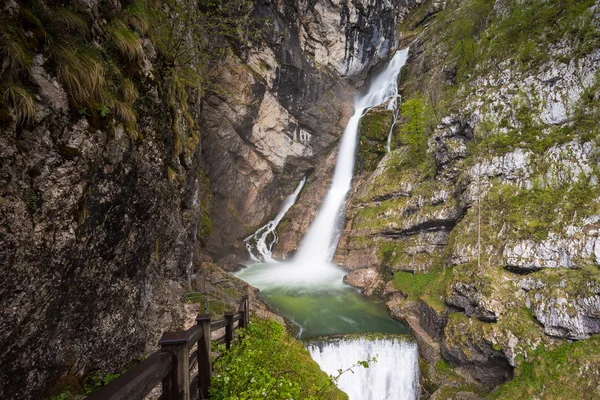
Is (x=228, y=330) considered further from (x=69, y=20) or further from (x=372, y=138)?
(x=372, y=138)

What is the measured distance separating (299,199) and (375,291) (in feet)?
40.2

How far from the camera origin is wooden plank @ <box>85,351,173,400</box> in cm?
146

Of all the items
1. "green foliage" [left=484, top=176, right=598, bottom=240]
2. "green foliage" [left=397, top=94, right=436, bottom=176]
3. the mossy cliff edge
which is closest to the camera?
the mossy cliff edge

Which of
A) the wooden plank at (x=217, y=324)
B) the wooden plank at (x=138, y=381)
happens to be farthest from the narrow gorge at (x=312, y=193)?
the wooden plank at (x=138, y=381)

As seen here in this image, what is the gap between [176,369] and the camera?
7.79 feet

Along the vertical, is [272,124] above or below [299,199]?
above

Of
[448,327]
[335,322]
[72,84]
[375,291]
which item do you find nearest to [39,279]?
[72,84]

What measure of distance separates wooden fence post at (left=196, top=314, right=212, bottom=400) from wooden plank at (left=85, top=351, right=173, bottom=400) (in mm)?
1246

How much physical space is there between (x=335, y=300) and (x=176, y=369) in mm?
15821

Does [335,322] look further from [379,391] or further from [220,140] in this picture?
[220,140]

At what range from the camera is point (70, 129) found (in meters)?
4.30

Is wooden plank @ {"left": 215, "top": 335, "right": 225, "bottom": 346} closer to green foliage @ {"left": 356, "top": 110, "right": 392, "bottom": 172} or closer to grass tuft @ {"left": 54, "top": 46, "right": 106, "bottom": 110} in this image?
grass tuft @ {"left": 54, "top": 46, "right": 106, "bottom": 110}

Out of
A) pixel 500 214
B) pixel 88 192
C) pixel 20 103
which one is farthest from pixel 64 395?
pixel 500 214

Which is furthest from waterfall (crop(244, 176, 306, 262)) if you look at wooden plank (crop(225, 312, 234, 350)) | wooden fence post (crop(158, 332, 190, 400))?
wooden fence post (crop(158, 332, 190, 400))
